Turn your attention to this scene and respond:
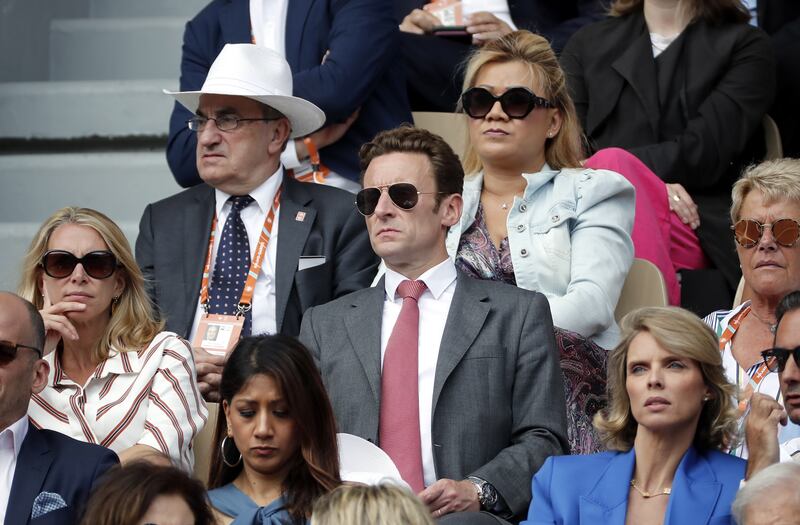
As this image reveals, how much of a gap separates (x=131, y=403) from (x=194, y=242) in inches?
44.8

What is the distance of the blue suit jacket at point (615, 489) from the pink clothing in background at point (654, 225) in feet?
5.52

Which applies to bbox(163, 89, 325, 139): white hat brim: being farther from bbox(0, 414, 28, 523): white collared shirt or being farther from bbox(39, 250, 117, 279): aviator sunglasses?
bbox(0, 414, 28, 523): white collared shirt

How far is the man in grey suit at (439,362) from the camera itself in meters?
4.62

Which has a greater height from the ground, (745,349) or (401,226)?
(401,226)

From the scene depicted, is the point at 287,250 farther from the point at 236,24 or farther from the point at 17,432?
the point at 17,432

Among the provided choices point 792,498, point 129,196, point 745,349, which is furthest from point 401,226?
point 129,196

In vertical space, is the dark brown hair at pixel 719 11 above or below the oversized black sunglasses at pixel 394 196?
above

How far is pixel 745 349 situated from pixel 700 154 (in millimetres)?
1531

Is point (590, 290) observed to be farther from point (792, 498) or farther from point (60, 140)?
point (60, 140)

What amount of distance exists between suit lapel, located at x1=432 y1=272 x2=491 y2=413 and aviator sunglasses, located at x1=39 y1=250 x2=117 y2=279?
43.7 inches

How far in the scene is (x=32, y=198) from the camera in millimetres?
7371

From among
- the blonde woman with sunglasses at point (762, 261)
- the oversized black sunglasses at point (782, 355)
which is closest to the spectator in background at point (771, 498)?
the oversized black sunglasses at point (782, 355)

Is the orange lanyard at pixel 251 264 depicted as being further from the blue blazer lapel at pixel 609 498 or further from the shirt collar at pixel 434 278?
the blue blazer lapel at pixel 609 498

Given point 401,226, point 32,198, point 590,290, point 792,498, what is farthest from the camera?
point 32,198
